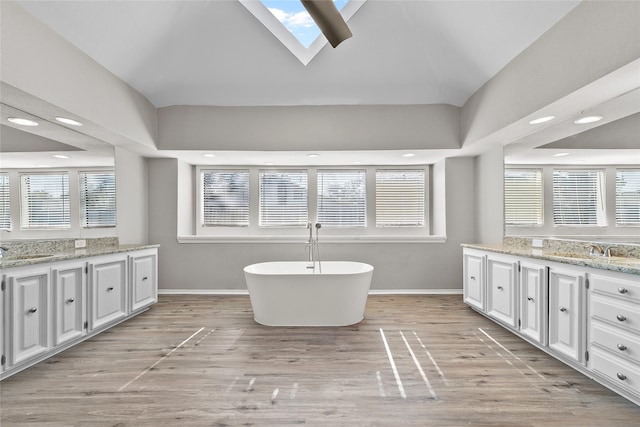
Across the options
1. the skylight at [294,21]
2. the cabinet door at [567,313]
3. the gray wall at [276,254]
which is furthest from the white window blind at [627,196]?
the skylight at [294,21]

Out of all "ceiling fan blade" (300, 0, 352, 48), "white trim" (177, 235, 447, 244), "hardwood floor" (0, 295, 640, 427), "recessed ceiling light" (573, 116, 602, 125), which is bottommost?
"hardwood floor" (0, 295, 640, 427)

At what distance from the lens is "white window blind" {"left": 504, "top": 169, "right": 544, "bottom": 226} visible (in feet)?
10.5

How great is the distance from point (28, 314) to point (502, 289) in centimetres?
399

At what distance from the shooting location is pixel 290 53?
10.9ft

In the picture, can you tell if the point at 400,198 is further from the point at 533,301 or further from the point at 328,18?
the point at 328,18

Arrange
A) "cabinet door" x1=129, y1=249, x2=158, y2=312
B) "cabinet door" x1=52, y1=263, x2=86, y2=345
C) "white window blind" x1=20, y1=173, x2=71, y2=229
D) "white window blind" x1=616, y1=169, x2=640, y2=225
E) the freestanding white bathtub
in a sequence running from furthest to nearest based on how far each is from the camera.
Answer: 1. "cabinet door" x1=129, y1=249, x2=158, y2=312
2. the freestanding white bathtub
3. "white window blind" x1=20, y1=173, x2=71, y2=229
4. "cabinet door" x1=52, y1=263, x2=86, y2=345
5. "white window blind" x1=616, y1=169, x2=640, y2=225

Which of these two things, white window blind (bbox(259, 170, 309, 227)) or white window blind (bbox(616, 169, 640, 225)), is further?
white window blind (bbox(259, 170, 309, 227))

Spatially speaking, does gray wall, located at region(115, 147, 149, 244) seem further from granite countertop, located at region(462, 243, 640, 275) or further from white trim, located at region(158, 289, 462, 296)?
granite countertop, located at region(462, 243, 640, 275)

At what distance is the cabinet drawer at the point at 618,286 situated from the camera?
1.82 metres

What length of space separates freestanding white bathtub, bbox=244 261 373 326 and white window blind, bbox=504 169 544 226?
185 centimetres

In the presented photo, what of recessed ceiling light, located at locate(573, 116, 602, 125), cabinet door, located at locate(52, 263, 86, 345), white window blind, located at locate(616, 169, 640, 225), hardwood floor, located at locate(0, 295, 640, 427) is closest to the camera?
hardwood floor, located at locate(0, 295, 640, 427)

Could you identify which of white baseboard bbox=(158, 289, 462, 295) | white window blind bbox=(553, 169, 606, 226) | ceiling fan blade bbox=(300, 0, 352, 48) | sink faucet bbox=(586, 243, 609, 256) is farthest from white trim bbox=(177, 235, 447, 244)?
ceiling fan blade bbox=(300, 0, 352, 48)

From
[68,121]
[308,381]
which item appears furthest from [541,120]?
[68,121]

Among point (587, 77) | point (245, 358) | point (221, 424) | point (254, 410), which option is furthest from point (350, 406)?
point (587, 77)
